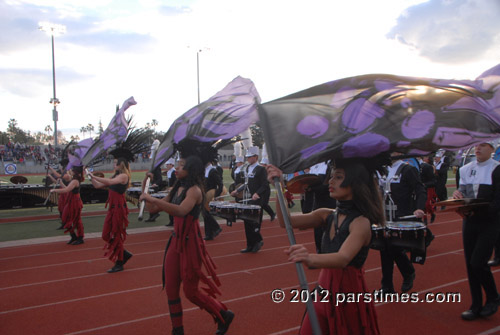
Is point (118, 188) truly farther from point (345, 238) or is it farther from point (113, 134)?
point (345, 238)

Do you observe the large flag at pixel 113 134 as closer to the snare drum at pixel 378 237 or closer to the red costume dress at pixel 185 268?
the red costume dress at pixel 185 268

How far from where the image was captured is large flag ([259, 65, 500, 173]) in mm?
2211

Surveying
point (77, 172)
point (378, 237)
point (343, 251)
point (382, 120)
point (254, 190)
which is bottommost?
point (378, 237)

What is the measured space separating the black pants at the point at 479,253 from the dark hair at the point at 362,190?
7.48ft

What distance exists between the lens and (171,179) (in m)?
11.2

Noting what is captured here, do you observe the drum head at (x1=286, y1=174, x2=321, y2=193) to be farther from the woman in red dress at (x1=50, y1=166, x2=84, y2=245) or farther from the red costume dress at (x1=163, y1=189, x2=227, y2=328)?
the woman in red dress at (x1=50, y1=166, x2=84, y2=245)

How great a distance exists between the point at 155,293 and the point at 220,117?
3235 millimetres

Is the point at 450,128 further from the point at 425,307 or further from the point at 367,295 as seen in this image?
the point at 425,307

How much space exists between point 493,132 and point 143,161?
148 feet

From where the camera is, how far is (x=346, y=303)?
8.07 ft

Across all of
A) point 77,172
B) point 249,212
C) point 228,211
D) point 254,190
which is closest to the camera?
point 249,212

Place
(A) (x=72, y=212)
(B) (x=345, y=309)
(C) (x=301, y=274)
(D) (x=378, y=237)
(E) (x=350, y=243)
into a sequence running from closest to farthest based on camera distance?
(C) (x=301, y=274), (E) (x=350, y=243), (B) (x=345, y=309), (D) (x=378, y=237), (A) (x=72, y=212)

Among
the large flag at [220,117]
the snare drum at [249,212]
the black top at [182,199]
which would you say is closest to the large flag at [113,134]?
the black top at [182,199]

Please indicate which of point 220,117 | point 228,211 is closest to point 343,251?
point 220,117
